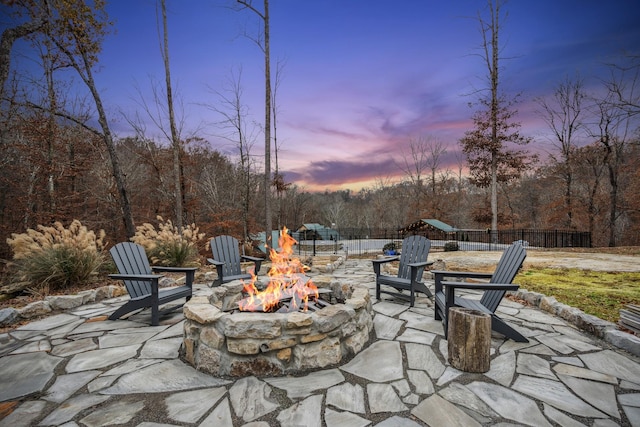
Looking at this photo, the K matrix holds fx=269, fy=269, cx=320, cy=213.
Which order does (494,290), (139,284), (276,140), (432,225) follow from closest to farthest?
1. (494,290)
2. (139,284)
3. (276,140)
4. (432,225)

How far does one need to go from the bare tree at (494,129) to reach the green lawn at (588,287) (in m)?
8.45

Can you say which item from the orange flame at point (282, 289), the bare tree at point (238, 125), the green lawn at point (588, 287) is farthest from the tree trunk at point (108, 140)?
the green lawn at point (588, 287)

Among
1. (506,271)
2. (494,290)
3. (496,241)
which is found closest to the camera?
(494,290)

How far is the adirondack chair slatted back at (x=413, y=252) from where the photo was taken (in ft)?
14.0

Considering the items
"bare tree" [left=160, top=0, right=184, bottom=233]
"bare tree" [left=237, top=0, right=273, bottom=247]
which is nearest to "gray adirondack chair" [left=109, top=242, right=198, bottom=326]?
"bare tree" [left=237, top=0, right=273, bottom=247]

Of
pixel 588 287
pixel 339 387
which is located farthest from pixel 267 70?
pixel 588 287

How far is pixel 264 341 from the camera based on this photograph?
2088 millimetres

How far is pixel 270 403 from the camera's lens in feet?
5.83

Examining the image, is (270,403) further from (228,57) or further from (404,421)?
(228,57)

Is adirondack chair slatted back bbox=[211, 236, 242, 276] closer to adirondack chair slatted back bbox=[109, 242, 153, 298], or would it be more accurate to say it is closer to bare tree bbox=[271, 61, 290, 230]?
adirondack chair slatted back bbox=[109, 242, 153, 298]

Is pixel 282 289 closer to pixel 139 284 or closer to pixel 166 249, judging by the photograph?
pixel 139 284

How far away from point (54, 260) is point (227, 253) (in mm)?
2783

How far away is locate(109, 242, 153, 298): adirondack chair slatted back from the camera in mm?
3420

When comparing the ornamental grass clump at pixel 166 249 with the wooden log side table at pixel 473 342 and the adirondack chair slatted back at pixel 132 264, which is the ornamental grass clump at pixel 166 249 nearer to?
the adirondack chair slatted back at pixel 132 264
